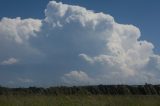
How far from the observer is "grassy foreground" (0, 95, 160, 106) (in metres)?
15.1

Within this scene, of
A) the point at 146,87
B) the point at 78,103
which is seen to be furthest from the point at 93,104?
the point at 146,87

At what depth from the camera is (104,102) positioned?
15352 millimetres

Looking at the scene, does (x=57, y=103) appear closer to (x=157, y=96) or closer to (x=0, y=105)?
(x=0, y=105)

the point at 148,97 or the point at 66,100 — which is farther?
the point at 148,97

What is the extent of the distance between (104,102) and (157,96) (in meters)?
2.45

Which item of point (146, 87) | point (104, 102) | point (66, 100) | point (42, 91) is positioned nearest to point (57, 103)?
point (66, 100)

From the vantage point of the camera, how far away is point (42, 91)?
19812 millimetres

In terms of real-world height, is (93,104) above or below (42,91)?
below

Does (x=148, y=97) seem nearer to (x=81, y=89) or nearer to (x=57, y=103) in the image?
(x=81, y=89)

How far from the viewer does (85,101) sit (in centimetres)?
1532

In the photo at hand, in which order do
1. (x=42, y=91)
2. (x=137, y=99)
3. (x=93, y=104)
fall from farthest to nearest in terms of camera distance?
(x=42, y=91) < (x=137, y=99) < (x=93, y=104)

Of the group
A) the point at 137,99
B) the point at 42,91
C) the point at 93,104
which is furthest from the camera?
the point at 42,91

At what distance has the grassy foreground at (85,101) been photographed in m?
15.1

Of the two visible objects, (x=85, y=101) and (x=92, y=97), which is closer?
(x=85, y=101)
